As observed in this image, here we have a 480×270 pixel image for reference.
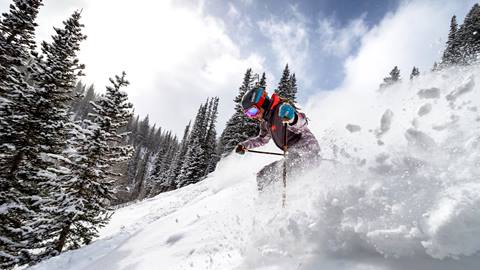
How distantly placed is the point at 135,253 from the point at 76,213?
832 centimetres

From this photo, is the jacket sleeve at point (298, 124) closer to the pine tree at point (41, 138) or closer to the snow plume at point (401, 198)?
the snow plume at point (401, 198)

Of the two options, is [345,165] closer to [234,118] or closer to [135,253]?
[135,253]

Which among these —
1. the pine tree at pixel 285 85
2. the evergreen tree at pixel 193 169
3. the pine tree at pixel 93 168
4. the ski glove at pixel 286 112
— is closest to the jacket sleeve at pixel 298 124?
the ski glove at pixel 286 112

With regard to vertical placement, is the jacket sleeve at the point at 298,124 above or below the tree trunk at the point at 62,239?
above

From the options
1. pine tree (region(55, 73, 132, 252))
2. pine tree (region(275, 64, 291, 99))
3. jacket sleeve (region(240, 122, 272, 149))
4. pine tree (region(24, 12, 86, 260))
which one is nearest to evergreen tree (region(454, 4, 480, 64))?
pine tree (region(275, 64, 291, 99))

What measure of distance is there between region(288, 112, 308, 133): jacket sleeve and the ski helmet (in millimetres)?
1016

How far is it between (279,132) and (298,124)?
0.66 meters

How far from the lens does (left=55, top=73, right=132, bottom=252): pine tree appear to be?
1424cm

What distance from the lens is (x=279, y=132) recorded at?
24.6ft

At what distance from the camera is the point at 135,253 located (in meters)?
7.27

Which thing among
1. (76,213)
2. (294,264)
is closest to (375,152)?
(294,264)

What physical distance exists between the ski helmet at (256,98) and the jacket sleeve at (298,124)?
1.02 meters

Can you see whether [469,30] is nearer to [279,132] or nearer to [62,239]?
[279,132]

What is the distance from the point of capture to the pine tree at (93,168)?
1424cm
